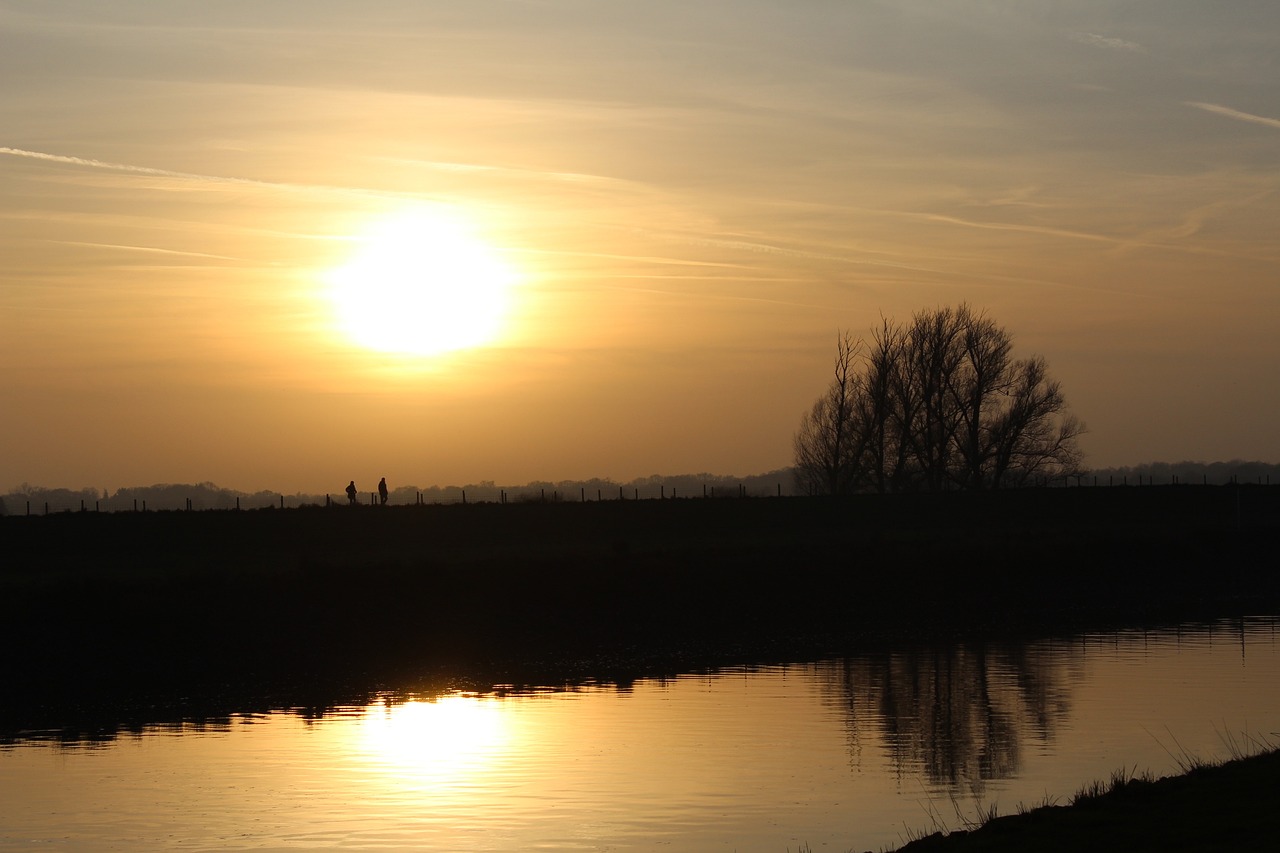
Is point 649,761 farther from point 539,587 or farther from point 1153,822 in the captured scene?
point 539,587

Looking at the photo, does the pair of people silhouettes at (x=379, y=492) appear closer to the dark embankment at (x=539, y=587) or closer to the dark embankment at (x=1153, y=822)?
the dark embankment at (x=539, y=587)

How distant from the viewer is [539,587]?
5381 centimetres

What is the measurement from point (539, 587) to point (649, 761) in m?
25.4

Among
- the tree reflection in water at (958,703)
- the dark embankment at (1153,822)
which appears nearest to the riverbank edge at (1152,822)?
the dark embankment at (1153,822)

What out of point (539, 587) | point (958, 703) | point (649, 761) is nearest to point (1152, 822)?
point (649, 761)

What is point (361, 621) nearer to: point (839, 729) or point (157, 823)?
point (839, 729)

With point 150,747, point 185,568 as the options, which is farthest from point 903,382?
point 150,747

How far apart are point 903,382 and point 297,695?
9351 centimetres

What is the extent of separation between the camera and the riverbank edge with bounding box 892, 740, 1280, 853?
15.7 metres

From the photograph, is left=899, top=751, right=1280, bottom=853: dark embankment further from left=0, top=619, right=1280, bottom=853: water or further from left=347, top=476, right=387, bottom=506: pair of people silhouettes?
left=347, top=476, right=387, bottom=506: pair of people silhouettes

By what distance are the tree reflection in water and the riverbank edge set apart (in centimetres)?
644

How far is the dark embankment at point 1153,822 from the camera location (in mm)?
15633

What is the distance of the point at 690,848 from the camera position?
21.4 metres

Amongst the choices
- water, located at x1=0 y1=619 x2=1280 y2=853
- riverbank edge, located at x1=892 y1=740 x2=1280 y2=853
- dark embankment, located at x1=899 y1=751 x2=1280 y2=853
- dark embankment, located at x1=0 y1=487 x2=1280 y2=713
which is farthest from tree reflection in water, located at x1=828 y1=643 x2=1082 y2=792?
dark embankment, located at x1=899 y1=751 x2=1280 y2=853
